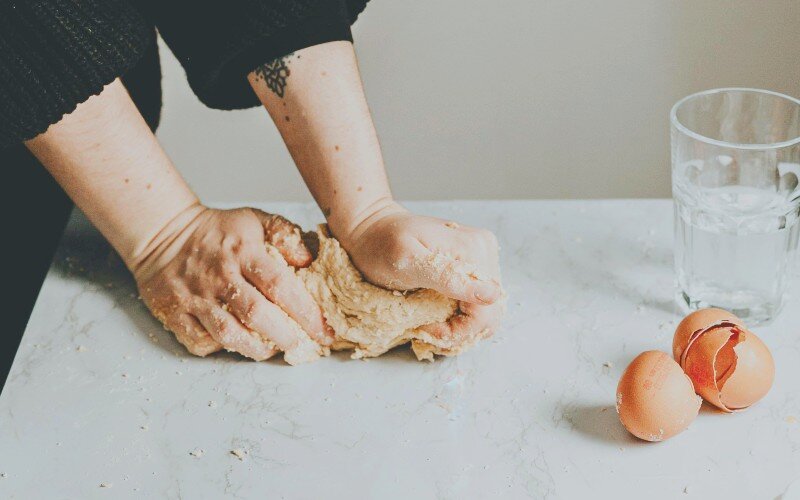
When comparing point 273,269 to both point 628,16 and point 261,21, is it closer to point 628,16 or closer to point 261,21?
point 261,21

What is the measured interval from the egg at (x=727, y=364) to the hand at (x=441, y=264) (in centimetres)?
18

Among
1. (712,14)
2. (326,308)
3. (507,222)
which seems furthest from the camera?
(712,14)

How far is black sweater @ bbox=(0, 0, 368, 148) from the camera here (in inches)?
27.8

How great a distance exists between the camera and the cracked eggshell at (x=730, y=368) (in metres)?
0.66

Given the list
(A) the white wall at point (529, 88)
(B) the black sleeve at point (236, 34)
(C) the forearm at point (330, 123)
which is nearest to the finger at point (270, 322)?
(C) the forearm at point (330, 123)

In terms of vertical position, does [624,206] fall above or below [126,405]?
below

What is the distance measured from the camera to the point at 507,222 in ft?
3.11

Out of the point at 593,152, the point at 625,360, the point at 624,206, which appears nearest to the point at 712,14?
the point at 593,152

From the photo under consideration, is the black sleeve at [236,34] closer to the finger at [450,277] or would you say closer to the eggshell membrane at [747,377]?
the finger at [450,277]

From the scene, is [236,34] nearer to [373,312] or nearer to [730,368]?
[373,312]

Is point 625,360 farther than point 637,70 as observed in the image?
No

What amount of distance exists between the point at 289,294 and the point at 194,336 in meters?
0.10

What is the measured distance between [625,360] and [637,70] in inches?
35.7

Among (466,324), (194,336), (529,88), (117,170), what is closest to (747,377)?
(466,324)
